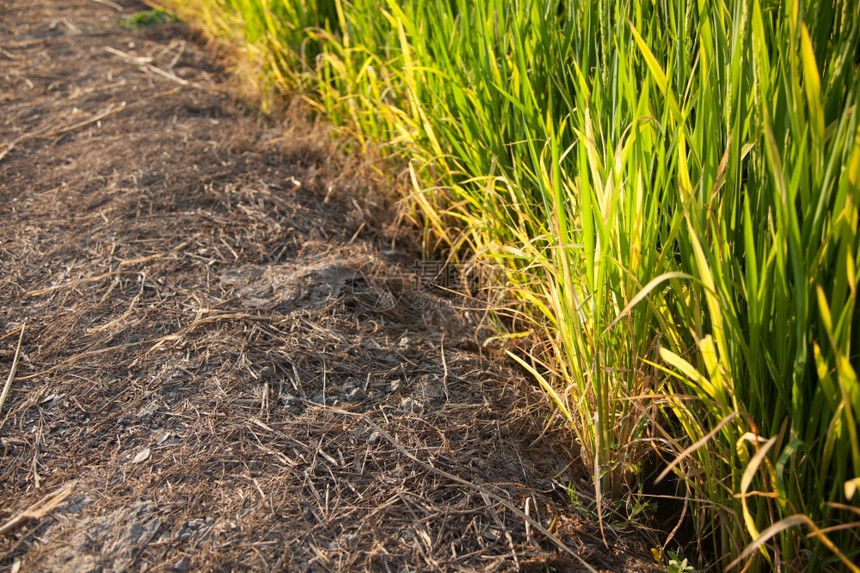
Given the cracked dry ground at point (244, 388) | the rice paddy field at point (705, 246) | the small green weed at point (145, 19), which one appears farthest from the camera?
the small green weed at point (145, 19)

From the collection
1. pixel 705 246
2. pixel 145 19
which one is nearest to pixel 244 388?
pixel 705 246

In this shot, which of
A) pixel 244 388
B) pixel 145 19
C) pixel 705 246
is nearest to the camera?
pixel 705 246

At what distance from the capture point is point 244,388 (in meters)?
1.71

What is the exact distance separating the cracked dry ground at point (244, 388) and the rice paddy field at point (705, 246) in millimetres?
199

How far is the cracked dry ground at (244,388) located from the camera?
1390mm

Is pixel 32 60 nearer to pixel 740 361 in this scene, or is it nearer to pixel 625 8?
pixel 625 8

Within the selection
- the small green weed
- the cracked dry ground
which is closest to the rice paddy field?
the cracked dry ground

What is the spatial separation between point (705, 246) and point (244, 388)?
3.47 feet

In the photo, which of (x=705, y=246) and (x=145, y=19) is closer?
(x=705, y=246)

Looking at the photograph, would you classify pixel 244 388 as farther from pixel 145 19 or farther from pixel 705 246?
pixel 145 19

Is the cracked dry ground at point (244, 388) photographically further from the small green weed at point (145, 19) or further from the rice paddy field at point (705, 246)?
the small green weed at point (145, 19)

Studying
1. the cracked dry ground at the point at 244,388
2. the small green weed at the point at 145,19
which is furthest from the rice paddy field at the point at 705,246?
the small green weed at the point at 145,19

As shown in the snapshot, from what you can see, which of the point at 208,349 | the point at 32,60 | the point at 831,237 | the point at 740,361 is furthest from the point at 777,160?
the point at 32,60

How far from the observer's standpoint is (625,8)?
1.47 m
